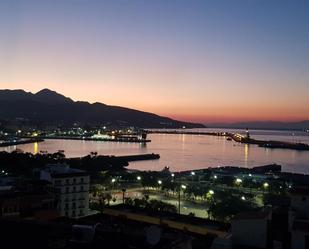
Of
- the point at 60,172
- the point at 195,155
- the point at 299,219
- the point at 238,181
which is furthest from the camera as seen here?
the point at 195,155

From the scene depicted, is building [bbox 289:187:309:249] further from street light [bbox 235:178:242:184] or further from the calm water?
the calm water

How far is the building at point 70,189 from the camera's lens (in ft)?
22.1

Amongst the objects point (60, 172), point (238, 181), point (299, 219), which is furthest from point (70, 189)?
point (238, 181)

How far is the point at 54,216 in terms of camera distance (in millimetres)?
4457

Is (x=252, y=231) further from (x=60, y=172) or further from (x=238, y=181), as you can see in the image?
(x=238, y=181)

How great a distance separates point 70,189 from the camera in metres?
6.93

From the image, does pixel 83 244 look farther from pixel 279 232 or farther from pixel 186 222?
pixel 186 222

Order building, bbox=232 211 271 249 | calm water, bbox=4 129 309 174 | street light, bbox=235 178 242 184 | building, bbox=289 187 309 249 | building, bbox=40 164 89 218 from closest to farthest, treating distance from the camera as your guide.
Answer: building, bbox=289 187 309 249 → building, bbox=232 211 271 249 → building, bbox=40 164 89 218 → street light, bbox=235 178 242 184 → calm water, bbox=4 129 309 174

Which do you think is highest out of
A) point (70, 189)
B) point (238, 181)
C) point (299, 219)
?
point (299, 219)

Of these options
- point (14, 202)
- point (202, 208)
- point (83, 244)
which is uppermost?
point (83, 244)

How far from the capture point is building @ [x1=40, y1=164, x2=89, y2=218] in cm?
673

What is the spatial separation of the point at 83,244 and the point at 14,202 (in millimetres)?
3243

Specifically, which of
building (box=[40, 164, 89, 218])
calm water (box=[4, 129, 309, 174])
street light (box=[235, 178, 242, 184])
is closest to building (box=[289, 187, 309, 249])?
building (box=[40, 164, 89, 218])

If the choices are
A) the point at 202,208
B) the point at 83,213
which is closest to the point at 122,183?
the point at 202,208
